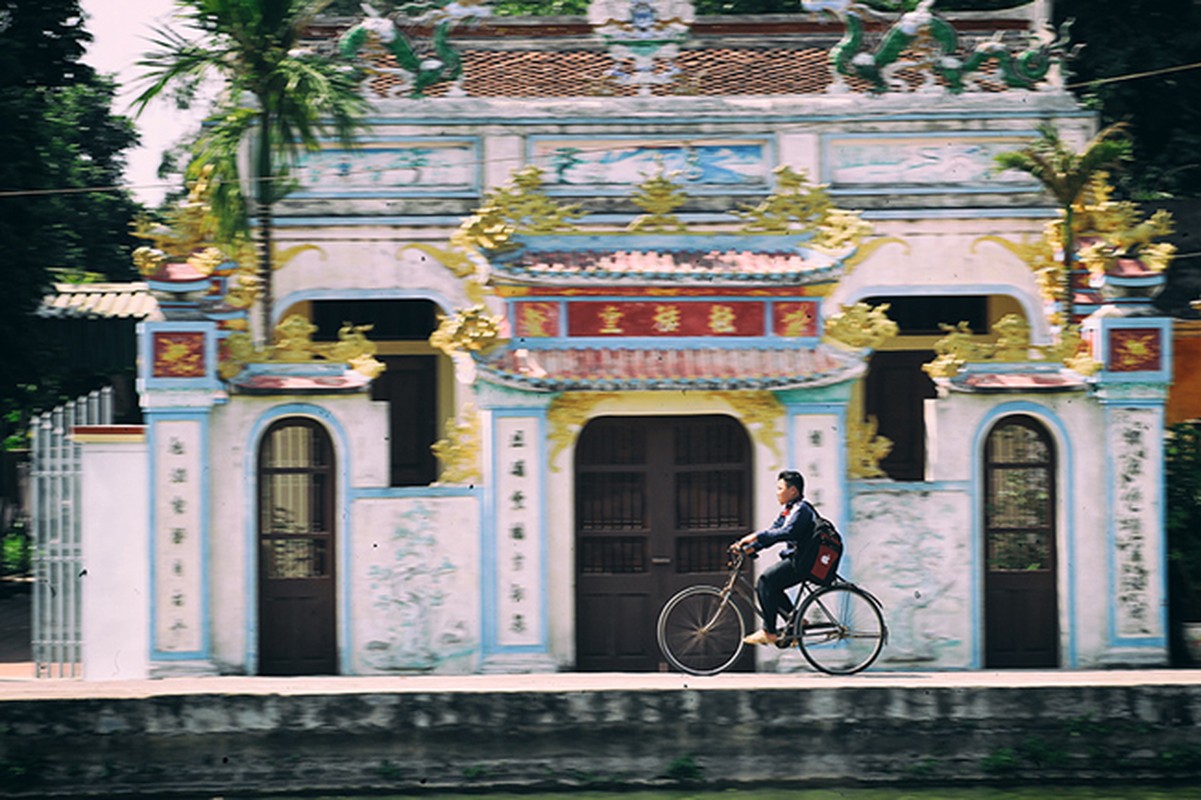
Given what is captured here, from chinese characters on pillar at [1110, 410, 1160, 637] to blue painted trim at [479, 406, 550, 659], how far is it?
473cm

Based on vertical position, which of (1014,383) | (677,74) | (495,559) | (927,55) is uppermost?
(927,55)

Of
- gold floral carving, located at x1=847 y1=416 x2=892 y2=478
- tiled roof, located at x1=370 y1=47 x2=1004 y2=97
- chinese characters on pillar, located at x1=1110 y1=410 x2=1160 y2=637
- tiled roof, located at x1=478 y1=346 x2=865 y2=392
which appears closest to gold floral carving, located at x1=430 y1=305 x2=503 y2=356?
tiled roof, located at x1=478 y1=346 x2=865 y2=392

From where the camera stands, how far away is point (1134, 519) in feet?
47.8

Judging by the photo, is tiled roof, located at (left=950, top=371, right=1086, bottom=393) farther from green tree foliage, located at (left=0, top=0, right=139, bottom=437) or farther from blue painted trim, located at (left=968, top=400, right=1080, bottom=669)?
green tree foliage, located at (left=0, top=0, right=139, bottom=437)

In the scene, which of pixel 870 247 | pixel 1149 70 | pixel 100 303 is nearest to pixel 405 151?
pixel 870 247

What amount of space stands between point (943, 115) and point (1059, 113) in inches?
43.6

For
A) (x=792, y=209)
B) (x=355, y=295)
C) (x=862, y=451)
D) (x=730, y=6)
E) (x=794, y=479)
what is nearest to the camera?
(x=794, y=479)

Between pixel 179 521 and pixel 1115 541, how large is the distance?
7.68 meters

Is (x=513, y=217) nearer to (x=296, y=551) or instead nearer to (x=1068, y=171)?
(x=296, y=551)

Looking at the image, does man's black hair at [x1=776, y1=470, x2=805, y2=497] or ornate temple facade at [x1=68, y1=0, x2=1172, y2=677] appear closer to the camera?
man's black hair at [x1=776, y1=470, x2=805, y2=497]

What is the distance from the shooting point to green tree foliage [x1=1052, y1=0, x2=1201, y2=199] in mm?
20047

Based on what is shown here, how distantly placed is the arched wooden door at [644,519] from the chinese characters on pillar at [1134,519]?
305 centimetres

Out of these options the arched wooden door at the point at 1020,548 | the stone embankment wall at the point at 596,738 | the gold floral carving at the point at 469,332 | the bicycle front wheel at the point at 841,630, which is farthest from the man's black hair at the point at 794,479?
the gold floral carving at the point at 469,332

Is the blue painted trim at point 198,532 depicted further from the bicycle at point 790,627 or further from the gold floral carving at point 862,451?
the gold floral carving at point 862,451
